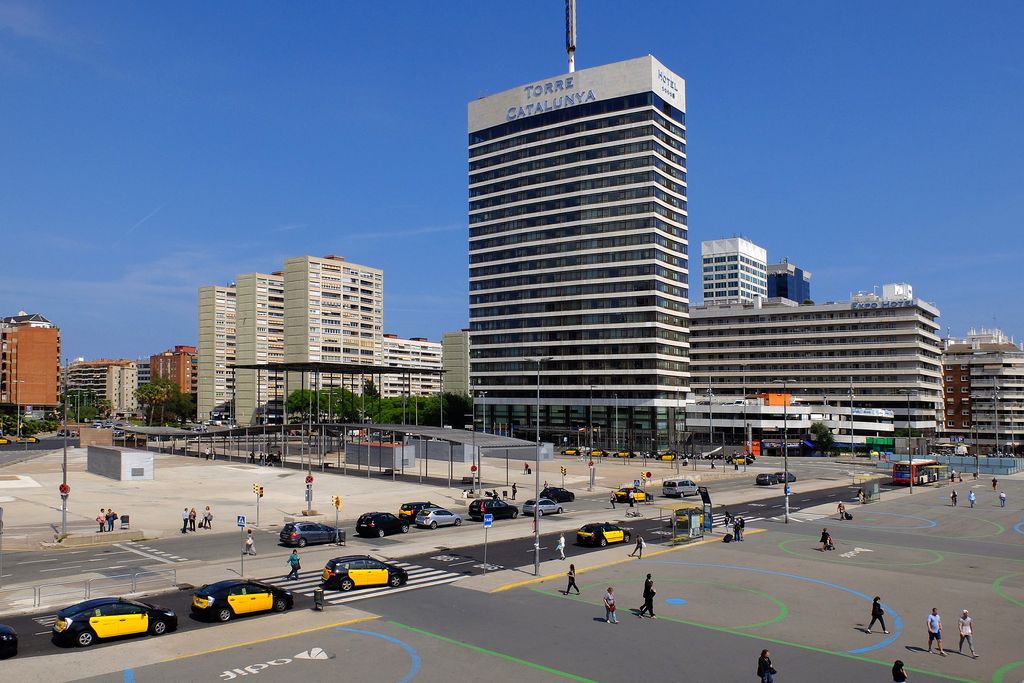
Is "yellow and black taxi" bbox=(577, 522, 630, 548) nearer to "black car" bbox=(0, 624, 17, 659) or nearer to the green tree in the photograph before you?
"black car" bbox=(0, 624, 17, 659)

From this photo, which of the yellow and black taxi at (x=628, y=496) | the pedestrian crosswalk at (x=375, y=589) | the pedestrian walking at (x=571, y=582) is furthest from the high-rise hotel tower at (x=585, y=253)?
the pedestrian walking at (x=571, y=582)

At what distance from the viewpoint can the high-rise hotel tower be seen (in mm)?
140750

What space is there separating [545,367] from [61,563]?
118705 mm

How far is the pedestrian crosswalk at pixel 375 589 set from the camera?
31.5 m

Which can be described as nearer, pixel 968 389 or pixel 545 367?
pixel 545 367

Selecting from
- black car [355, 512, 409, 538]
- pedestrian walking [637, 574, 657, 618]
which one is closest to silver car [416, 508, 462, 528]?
black car [355, 512, 409, 538]

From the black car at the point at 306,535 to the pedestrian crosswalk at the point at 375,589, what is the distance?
756 centimetres

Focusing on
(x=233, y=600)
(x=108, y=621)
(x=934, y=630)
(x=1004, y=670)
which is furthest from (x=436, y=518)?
(x=1004, y=670)

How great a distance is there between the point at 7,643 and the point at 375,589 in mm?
13255

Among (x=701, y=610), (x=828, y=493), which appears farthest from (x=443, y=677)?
(x=828, y=493)

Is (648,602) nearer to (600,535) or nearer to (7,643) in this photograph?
(600,535)

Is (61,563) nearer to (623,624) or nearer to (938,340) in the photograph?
(623,624)

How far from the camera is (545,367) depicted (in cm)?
15325

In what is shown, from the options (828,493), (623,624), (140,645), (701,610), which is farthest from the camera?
(828,493)
